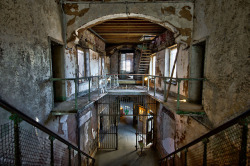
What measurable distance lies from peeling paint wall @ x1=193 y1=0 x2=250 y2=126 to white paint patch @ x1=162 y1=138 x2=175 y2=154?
3.07 m

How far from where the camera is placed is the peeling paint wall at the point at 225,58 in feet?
7.91

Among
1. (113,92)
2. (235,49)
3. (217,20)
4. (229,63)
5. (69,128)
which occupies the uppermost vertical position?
(217,20)

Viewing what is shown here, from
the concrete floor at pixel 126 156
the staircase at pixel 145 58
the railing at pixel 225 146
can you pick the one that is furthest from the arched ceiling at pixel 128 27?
the concrete floor at pixel 126 156

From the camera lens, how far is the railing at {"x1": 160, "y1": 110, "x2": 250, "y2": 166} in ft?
5.22

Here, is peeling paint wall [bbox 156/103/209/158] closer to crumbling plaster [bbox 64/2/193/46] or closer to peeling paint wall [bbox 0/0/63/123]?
crumbling plaster [bbox 64/2/193/46]

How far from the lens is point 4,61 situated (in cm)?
240

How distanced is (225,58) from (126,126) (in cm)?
1129

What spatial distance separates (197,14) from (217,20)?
4.17 feet

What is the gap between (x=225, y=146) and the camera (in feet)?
9.16

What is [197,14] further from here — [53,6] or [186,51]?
[53,6]

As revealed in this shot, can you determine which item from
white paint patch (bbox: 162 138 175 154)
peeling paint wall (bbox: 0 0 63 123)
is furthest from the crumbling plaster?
white paint patch (bbox: 162 138 175 154)

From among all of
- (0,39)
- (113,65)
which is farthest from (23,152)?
(113,65)

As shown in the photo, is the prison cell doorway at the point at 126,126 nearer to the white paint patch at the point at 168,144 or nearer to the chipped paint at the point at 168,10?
the white paint patch at the point at 168,144

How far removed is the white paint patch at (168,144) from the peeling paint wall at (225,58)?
3.07 meters
